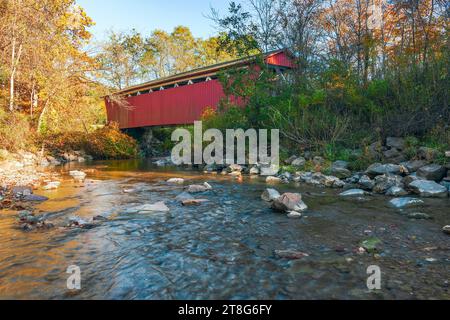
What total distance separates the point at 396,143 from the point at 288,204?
4961mm

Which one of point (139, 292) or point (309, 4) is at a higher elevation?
point (309, 4)

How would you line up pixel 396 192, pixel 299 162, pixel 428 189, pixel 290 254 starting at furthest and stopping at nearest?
pixel 299 162 → pixel 396 192 → pixel 428 189 → pixel 290 254

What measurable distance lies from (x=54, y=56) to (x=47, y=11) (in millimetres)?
2198

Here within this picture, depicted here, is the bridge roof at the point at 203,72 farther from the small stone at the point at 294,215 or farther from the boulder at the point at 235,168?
the small stone at the point at 294,215

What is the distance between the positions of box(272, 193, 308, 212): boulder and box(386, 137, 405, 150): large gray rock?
14.9 ft

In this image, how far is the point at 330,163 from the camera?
8.78 meters

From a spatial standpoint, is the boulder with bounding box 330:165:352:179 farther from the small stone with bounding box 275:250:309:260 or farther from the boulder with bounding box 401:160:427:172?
the small stone with bounding box 275:250:309:260

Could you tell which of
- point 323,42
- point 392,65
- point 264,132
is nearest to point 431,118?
point 392,65

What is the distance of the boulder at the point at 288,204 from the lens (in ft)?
15.7

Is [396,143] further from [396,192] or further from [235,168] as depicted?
[235,168]

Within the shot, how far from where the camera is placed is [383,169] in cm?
714

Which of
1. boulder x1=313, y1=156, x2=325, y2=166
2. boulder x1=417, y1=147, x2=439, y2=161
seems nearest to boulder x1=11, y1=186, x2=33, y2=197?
boulder x1=313, y1=156, x2=325, y2=166

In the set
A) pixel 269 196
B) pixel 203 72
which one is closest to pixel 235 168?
pixel 269 196
